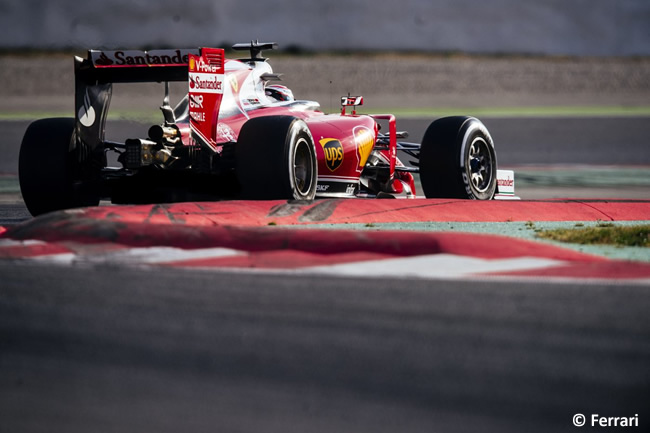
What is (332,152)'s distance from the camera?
7719 millimetres

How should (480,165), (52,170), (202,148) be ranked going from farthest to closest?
(480,165)
(52,170)
(202,148)

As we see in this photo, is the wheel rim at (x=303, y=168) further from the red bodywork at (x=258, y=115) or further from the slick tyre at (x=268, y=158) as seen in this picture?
the red bodywork at (x=258, y=115)

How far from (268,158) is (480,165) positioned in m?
2.41

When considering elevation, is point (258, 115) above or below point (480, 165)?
above

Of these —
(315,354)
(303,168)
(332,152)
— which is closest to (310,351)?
(315,354)

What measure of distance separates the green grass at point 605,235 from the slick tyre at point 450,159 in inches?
75.2

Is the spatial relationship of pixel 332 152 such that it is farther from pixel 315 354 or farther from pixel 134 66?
pixel 315 354

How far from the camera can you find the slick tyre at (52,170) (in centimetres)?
688

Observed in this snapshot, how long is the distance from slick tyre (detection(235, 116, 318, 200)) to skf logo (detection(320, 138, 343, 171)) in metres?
0.93

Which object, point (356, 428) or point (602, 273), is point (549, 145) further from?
point (356, 428)

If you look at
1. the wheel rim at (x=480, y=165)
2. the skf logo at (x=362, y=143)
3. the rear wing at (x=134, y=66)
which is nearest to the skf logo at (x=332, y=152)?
the skf logo at (x=362, y=143)

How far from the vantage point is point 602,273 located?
14.2 feet

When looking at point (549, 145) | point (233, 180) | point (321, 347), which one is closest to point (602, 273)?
point (321, 347)

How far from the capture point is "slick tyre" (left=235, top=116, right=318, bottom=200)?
6516 mm
